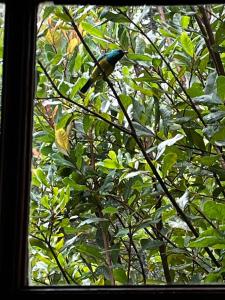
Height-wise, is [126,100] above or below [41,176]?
above

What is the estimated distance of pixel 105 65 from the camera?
4.24 feet

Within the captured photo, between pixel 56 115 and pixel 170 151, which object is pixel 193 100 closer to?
pixel 170 151

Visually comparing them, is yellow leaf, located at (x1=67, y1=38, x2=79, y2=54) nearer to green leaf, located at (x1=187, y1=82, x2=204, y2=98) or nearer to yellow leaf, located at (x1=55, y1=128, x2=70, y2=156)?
yellow leaf, located at (x1=55, y1=128, x2=70, y2=156)

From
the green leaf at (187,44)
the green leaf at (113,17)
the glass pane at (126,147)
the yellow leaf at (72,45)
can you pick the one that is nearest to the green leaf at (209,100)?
the glass pane at (126,147)

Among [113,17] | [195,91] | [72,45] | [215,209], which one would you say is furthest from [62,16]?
[215,209]

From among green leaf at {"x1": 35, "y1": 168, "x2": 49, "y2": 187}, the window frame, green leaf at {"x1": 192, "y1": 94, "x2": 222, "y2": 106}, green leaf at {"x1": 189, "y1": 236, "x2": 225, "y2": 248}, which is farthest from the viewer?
green leaf at {"x1": 35, "y1": 168, "x2": 49, "y2": 187}

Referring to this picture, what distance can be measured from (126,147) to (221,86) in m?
0.34

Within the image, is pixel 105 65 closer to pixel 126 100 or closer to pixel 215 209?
pixel 126 100

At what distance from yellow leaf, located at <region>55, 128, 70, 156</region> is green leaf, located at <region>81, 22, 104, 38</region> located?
23 cm

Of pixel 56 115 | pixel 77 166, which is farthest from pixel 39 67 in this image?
pixel 77 166

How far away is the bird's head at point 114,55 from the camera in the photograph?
123 cm

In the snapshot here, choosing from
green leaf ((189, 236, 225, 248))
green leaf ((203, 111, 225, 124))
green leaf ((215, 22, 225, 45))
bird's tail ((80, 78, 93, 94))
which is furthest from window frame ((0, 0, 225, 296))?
bird's tail ((80, 78, 93, 94))

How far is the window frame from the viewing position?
0.52m

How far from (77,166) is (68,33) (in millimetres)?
373
